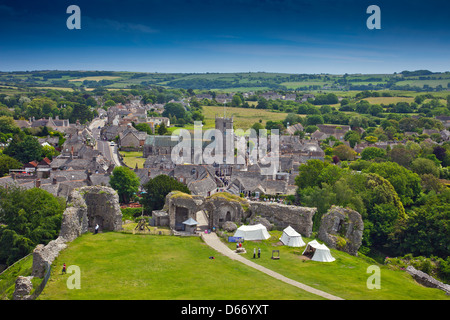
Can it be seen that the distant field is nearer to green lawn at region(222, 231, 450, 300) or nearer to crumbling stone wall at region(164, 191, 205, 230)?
crumbling stone wall at region(164, 191, 205, 230)

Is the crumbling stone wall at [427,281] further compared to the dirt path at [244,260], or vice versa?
the crumbling stone wall at [427,281]

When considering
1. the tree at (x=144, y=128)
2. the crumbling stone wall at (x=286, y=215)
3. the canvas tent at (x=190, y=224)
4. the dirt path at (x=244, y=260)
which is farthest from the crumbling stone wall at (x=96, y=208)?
the tree at (x=144, y=128)

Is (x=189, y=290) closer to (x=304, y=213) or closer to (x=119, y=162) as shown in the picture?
(x=304, y=213)

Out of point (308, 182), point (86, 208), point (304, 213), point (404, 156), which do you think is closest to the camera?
point (86, 208)

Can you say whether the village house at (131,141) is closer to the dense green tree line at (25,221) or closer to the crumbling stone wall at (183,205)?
the dense green tree line at (25,221)

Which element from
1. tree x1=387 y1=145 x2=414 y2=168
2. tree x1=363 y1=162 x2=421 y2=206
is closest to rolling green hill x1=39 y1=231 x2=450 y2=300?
tree x1=363 y1=162 x2=421 y2=206

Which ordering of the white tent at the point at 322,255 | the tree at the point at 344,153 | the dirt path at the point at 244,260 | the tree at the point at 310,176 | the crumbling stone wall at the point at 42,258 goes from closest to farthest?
the dirt path at the point at 244,260 < the crumbling stone wall at the point at 42,258 < the white tent at the point at 322,255 < the tree at the point at 310,176 < the tree at the point at 344,153

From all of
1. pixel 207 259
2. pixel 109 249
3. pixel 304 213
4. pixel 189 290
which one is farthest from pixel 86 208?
pixel 304 213
